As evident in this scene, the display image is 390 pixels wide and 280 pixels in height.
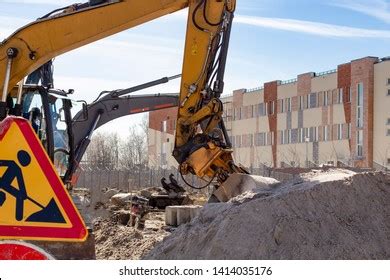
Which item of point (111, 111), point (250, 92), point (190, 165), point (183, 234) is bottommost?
point (183, 234)

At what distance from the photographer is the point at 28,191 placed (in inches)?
129

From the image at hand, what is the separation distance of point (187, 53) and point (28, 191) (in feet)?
30.9

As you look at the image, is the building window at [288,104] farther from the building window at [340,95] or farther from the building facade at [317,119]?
the building window at [340,95]

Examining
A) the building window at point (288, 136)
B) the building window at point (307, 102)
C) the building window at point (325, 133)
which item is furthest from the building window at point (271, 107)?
the building window at point (325, 133)

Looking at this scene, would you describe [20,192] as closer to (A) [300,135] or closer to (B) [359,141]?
(B) [359,141]

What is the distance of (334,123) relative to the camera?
5038 cm

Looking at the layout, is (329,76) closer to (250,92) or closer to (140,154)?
(250,92)

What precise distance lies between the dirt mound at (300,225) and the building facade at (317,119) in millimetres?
29486

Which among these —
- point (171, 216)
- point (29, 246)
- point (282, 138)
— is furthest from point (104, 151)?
point (29, 246)

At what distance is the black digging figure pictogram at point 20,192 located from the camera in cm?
327

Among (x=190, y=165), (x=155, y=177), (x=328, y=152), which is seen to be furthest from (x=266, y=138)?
(x=190, y=165)

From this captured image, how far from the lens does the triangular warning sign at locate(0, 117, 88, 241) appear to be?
129 inches

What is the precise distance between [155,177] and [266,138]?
2042cm

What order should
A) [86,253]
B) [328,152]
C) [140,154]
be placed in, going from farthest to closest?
[140,154], [328,152], [86,253]
